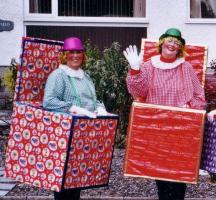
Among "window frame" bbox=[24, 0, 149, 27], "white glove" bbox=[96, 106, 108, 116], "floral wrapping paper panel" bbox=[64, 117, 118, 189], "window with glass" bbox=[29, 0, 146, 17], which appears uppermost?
"window with glass" bbox=[29, 0, 146, 17]

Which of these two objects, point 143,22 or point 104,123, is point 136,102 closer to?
point 104,123

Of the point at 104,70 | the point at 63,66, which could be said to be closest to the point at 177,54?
the point at 63,66

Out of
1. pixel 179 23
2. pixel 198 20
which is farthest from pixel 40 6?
pixel 198 20

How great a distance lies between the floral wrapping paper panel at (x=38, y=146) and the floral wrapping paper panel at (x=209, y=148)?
109cm

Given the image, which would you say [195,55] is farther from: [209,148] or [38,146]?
[38,146]

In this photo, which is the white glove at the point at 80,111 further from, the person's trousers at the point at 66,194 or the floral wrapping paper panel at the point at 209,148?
the floral wrapping paper panel at the point at 209,148

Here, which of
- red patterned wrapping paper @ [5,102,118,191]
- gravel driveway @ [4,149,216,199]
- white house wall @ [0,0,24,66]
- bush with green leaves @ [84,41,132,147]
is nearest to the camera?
red patterned wrapping paper @ [5,102,118,191]

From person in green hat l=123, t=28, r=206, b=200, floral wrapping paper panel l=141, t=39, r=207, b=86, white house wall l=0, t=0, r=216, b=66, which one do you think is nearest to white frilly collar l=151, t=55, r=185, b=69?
person in green hat l=123, t=28, r=206, b=200

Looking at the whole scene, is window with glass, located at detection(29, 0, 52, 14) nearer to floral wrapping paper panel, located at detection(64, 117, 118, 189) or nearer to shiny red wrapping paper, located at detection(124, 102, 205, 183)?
floral wrapping paper panel, located at detection(64, 117, 118, 189)

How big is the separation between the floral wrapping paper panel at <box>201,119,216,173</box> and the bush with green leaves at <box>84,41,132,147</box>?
3.34 metres

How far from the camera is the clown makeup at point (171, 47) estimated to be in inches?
236

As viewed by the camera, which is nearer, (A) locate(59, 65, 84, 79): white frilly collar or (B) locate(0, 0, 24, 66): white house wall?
(A) locate(59, 65, 84, 79): white frilly collar

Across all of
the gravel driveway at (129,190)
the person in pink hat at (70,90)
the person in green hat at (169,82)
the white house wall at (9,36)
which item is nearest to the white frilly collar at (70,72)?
the person in pink hat at (70,90)

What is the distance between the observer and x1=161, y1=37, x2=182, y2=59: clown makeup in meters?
6.00
